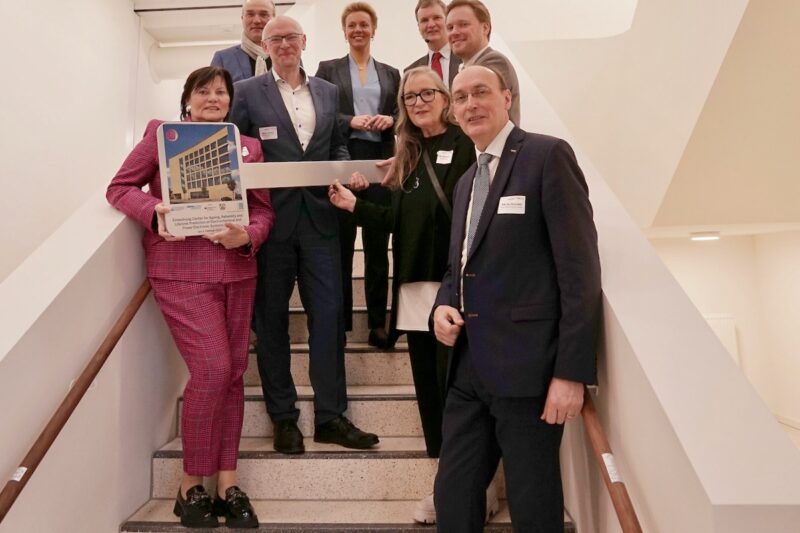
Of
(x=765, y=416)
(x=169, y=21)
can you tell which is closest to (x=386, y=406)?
(x=765, y=416)

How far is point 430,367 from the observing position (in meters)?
2.23

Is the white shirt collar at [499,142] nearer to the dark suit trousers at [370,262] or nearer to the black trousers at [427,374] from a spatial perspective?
the black trousers at [427,374]

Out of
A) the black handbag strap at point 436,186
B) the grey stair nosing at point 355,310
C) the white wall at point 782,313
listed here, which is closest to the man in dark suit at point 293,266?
the black handbag strap at point 436,186

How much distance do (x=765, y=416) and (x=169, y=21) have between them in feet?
20.4

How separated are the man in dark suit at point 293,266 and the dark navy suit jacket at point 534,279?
954 mm

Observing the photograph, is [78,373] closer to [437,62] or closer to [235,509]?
[235,509]

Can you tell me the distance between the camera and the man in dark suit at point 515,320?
1.51 meters

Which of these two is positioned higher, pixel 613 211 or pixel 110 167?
pixel 110 167

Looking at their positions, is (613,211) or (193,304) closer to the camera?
(613,211)

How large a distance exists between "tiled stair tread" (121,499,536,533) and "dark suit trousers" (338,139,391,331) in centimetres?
95

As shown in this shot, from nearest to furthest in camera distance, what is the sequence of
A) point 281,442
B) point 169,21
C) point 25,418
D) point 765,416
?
point 765,416, point 25,418, point 281,442, point 169,21

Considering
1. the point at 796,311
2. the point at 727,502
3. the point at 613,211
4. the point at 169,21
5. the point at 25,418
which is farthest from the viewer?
the point at 796,311

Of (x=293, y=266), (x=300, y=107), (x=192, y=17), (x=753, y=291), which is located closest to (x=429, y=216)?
(x=293, y=266)

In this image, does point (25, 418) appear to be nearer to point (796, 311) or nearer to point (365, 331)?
point (365, 331)
